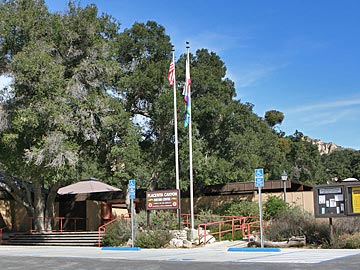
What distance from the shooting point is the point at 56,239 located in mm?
26016

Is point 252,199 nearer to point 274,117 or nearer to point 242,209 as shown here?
point 242,209

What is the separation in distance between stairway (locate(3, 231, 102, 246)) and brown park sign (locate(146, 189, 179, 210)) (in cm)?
366

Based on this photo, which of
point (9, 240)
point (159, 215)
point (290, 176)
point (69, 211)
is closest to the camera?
point (159, 215)

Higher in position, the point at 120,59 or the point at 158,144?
the point at 120,59

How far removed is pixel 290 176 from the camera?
5997cm

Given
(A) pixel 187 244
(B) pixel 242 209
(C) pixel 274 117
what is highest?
(C) pixel 274 117

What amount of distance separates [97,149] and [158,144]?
4082 mm

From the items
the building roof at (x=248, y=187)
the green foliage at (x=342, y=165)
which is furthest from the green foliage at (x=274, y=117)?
the building roof at (x=248, y=187)

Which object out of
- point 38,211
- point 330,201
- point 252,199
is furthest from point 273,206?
point 38,211

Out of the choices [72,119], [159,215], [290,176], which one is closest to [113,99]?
[72,119]

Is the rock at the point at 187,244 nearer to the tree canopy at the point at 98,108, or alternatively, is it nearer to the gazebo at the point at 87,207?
the tree canopy at the point at 98,108

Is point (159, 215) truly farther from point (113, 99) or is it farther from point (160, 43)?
point (160, 43)

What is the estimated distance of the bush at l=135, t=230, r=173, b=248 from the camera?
2080 centimetres

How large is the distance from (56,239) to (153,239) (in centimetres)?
760
